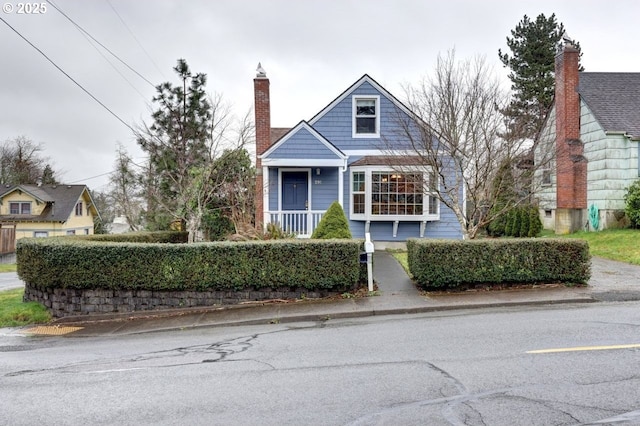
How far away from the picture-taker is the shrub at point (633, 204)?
18.1 metres

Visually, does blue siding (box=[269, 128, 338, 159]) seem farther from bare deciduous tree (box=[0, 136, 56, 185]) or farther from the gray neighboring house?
bare deciduous tree (box=[0, 136, 56, 185])

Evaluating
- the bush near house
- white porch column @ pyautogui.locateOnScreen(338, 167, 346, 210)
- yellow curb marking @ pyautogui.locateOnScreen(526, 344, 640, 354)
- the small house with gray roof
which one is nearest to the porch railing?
white porch column @ pyautogui.locateOnScreen(338, 167, 346, 210)

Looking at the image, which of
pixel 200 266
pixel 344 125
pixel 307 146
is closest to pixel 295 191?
pixel 307 146

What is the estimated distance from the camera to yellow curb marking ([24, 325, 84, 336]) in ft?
31.9

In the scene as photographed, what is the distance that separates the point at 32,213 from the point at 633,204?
1854 inches

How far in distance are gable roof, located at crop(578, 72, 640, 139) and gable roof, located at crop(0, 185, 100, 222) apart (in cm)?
4249

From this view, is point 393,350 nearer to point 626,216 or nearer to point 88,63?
point 88,63

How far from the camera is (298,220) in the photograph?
17.8 m

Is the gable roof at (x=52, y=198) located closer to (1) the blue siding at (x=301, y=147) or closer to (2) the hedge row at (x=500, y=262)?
(1) the blue siding at (x=301, y=147)

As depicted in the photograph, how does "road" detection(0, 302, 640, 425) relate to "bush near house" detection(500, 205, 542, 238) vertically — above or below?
below

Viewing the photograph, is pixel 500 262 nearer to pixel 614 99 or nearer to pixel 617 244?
pixel 617 244

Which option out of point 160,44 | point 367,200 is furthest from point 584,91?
point 160,44

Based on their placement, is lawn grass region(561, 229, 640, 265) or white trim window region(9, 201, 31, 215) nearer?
lawn grass region(561, 229, 640, 265)

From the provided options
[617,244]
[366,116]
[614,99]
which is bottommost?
[617,244]
